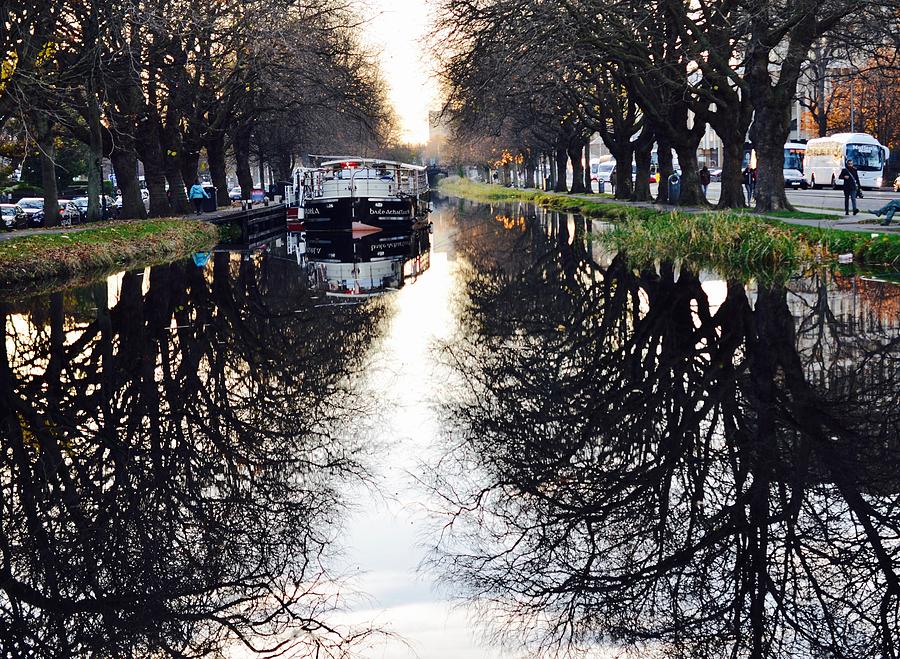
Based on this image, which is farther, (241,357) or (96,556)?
(241,357)

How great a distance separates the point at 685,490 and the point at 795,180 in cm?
7985

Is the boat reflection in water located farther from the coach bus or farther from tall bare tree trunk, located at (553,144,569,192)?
tall bare tree trunk, located at (553,144,569,192)

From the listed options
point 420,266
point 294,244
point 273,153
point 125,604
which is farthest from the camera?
point 273,153

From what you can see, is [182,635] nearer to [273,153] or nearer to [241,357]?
[241,357]

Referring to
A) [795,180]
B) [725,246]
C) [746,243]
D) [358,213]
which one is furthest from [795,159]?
[746,243]

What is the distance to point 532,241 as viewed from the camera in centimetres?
3806

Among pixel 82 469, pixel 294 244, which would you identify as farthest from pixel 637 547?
pixel 294 244

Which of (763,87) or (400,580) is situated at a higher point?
(763,87)

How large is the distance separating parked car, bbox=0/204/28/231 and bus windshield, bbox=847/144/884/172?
48.5 metres

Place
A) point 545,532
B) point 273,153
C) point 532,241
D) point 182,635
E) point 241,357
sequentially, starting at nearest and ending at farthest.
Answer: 1. point 182,635
2. point 545,532
3. point 241,357
4. point 532,241
5. point 273,153

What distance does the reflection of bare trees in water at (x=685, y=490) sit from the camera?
5379mm

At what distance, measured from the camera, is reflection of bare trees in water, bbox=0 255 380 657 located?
5539 millimetres

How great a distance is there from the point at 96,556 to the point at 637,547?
113 inches

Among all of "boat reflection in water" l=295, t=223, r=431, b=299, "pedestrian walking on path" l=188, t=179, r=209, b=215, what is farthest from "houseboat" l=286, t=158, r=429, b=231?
"pedestrian walking on path" l=188, t=179, r=209, b=215
